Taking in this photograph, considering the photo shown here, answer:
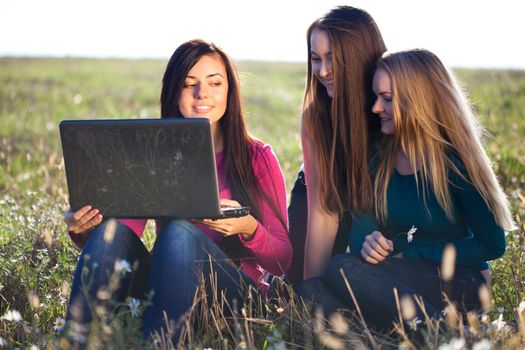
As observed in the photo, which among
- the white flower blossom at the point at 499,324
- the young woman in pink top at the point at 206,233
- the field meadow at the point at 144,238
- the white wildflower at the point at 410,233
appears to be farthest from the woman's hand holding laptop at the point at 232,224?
the white flower blossom at the point at 499,324

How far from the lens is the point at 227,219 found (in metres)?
3.48

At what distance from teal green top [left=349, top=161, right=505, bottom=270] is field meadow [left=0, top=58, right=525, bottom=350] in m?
0.28

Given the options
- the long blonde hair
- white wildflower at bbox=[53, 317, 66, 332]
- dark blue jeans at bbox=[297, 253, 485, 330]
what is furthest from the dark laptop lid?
the long blonde hair

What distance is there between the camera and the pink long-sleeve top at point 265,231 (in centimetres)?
382

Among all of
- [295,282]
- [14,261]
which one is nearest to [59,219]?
[14,261]

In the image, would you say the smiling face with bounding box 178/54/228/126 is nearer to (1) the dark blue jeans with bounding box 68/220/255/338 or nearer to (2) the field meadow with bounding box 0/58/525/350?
(2) the field meadow with bounding box 0/58/525/350

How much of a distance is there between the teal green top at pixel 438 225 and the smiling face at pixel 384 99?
0.76 ft

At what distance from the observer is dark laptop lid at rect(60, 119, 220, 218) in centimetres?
326

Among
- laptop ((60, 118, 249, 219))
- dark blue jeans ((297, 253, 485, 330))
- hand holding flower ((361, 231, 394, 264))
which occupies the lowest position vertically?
dark blue jeans ((297, 253, 485, 330))

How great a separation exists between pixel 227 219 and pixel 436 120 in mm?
1061

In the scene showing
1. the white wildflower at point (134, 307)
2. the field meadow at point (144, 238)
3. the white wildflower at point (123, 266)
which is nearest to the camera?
the white wildflower at point (123, 266)

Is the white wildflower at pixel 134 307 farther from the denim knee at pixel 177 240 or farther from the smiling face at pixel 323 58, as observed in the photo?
the smiling face at pixel 323 58

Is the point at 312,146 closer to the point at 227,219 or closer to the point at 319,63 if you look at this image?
the point at 319,63

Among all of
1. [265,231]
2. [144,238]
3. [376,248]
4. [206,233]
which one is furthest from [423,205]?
[144,238]
